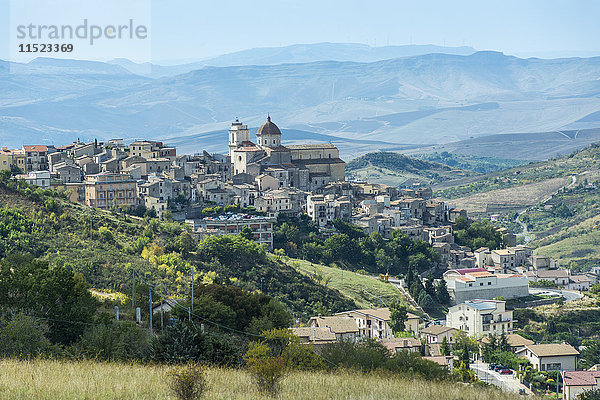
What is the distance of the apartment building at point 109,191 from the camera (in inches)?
1651

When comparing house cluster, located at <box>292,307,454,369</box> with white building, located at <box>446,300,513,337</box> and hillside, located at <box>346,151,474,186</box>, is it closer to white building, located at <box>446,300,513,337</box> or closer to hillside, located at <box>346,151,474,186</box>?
white building, located at <box>446,300,513,337</box>

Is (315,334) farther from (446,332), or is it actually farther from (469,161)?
→ (469,161)

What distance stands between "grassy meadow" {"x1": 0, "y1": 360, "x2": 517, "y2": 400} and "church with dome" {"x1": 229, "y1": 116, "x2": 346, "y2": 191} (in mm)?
35041

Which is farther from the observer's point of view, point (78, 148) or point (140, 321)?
point (78, 148)

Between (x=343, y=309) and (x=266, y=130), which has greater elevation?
(x=266, y=130)

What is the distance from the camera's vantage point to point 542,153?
194125mm

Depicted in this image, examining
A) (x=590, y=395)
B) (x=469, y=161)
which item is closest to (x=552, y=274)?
(x=590, y=395)

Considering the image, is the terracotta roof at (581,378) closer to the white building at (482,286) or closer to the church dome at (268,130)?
the white building at (482,286)

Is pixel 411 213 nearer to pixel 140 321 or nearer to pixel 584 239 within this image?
pixel 584 239

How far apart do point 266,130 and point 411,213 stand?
34.2 ft

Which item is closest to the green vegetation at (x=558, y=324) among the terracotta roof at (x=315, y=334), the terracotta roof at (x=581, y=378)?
the terracotta roof at (x=581, y=378)

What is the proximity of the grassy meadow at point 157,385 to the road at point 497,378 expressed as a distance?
499 inches

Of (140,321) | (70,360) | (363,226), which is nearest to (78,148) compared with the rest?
(363,226)

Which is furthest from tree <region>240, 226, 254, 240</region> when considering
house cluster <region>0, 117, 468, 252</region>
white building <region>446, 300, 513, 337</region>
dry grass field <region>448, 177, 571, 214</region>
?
dry grass field <region>448, 177, 571, 214</region>
